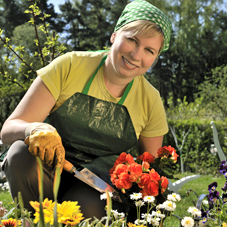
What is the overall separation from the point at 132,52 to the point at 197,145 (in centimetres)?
627

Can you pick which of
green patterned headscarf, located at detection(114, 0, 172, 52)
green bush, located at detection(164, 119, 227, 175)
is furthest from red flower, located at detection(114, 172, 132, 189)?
green bush, located at detection(164, 119, 227, 175)

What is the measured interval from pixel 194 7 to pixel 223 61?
5.83 metres

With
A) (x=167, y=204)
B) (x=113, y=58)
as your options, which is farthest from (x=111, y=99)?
(x=167, y=204)

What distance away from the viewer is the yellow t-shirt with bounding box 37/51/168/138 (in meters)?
1.95

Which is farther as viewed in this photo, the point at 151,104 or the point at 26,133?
the point at 151,104

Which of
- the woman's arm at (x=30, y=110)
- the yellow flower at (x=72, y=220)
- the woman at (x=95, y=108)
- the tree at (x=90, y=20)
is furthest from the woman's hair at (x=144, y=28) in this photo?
the tree at (x=90, y=20)

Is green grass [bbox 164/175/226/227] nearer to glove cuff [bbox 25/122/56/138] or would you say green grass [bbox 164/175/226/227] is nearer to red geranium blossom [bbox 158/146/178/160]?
red geranium blossom [bbox 158/146/178/160]

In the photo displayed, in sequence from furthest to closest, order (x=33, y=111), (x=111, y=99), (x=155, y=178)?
(x=111, y=99) < (x=33, y=111) < (x=155, y=178)

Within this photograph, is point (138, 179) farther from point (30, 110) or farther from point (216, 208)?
point (30, 110)

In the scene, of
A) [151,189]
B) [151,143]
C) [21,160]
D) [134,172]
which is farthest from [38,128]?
[151,143]

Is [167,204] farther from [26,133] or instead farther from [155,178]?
[26,133]

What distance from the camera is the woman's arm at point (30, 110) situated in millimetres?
1758

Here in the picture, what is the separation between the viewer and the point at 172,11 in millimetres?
29297

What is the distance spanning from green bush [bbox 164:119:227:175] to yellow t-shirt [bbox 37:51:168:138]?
5739 mm
